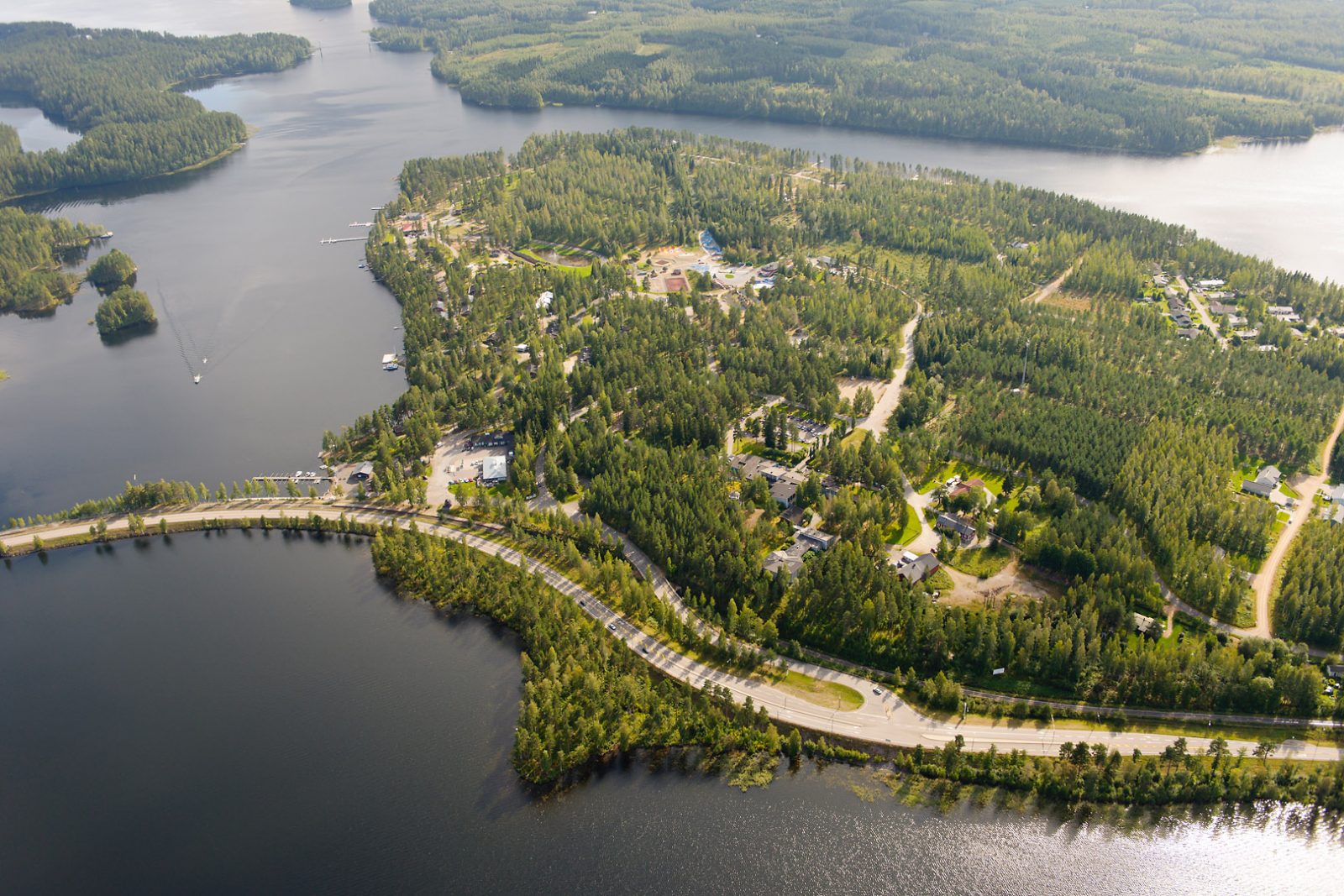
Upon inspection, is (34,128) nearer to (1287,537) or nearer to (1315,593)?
(1287,537)

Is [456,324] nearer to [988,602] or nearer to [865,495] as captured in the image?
[865,495]

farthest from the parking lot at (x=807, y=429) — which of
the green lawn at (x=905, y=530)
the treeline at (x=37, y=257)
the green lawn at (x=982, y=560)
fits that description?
the treeline at (x=37, y=257)

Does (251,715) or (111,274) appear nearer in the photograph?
(251,715)

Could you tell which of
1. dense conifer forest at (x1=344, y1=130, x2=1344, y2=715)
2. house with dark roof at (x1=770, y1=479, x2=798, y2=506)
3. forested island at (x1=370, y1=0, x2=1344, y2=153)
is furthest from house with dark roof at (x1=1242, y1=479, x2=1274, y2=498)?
forested island at (x1=370, y1=0, x2=1344, y2=153)

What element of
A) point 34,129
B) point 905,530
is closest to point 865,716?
point 905,530

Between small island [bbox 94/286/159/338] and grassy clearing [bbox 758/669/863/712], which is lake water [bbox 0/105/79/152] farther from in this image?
grassy clearing [bbox 758/669/863/712]

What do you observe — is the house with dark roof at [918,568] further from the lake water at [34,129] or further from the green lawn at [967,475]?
the lake water at [34,129]
